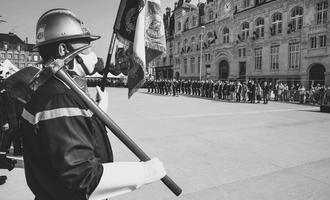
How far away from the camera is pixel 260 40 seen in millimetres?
→ 30203

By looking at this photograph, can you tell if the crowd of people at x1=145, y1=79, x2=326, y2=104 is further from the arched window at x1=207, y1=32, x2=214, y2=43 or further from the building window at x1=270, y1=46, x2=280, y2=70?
the arched window at x1=207, y1=32, x2=214, y2=43

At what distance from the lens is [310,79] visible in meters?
24.7

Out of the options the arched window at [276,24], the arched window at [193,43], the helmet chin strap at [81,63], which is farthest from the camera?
the arched window at [193,43]

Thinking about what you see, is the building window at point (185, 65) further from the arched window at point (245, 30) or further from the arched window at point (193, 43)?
Result: the arched window at point (245, 30)

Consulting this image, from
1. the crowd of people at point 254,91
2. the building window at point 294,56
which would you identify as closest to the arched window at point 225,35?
the building window at point 294,56

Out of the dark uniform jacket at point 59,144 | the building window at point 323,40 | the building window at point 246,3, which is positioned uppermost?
the building window at point 246,3

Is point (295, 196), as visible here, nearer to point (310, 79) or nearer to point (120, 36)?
point (120, 36)

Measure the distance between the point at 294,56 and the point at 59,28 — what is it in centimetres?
2934

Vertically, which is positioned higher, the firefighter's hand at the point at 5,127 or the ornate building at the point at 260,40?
the ornate building at the point at 260,40

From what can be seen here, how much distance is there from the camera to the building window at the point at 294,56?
26094mm

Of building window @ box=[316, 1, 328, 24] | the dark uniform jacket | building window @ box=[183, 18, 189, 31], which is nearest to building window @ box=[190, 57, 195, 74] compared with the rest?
building window @ box=[183, 18, 189, 31]

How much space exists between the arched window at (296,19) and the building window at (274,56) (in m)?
2.68

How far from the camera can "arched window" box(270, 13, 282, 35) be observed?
28227 mm

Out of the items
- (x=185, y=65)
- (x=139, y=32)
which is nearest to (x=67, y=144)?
(x=139, y=32)
